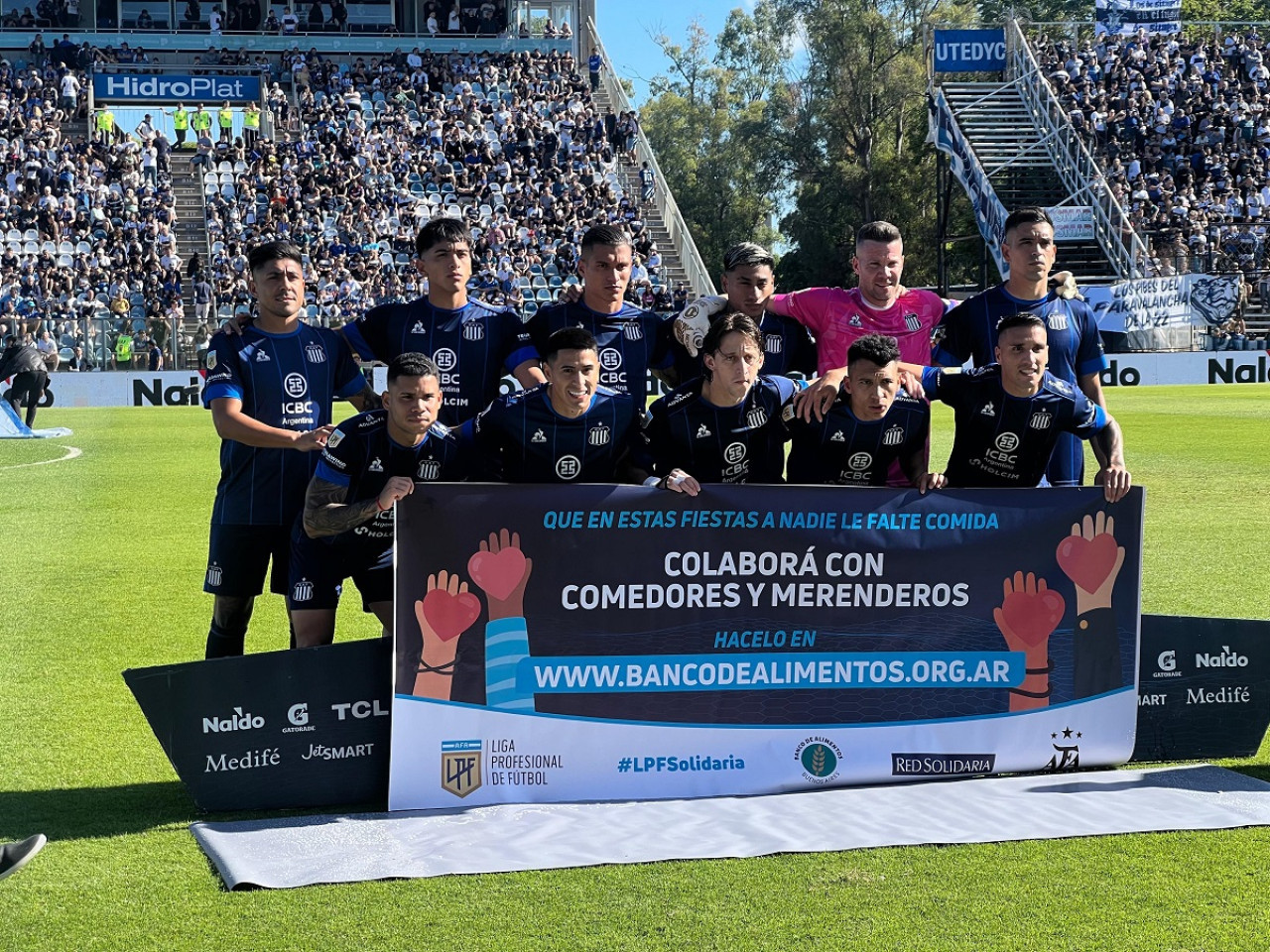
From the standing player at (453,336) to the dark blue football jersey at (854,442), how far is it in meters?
1.19

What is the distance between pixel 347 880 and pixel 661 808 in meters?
1.28

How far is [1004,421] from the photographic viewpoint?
5789mm

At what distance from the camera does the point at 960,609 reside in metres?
5.61

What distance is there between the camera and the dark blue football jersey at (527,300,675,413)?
6.19 metres

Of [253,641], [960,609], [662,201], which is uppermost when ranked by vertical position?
[662,201]

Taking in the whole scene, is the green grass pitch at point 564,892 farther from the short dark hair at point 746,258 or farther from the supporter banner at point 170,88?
the supporter banner at point 170,88

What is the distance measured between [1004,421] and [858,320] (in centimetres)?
88

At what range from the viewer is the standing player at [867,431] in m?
5.51

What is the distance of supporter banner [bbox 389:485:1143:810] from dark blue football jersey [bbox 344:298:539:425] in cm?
104

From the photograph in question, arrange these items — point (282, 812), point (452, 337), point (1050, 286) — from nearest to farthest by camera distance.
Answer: point (282, 812)
point (452, 337)
point (1050, 286)

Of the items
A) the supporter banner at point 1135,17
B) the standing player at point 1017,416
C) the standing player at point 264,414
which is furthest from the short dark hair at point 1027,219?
the supporter banner at point 1135,17

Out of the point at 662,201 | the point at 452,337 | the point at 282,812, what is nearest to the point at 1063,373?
the point at 452,337

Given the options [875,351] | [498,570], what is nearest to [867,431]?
[875,351]

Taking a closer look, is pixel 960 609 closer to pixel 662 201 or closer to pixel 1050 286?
pixel 1050 286
